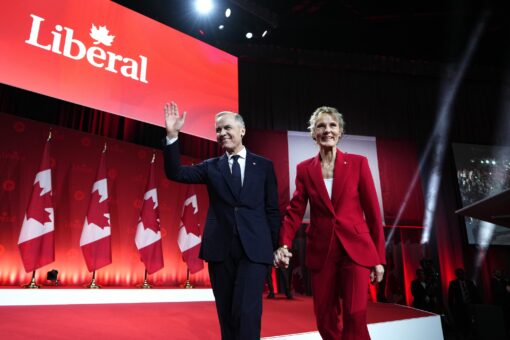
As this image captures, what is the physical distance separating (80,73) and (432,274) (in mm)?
5892

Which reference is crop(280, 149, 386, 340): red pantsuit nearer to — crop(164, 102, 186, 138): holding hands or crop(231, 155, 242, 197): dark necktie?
crop(231, 155, 242, 197): dark necktie

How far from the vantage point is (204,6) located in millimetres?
6152

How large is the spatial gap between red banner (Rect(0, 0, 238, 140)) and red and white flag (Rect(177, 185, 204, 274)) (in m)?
1.53

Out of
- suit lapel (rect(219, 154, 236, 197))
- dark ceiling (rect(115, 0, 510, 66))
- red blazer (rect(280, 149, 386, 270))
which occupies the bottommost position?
red blazer (rect(280, 149, 386, 270))

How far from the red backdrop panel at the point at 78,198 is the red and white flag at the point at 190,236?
0.51m

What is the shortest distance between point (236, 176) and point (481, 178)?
8316 mm

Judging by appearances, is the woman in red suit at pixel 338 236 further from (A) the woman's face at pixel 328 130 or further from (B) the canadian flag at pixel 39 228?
(B) the canadian flag at pixel 39 228

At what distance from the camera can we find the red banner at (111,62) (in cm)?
402

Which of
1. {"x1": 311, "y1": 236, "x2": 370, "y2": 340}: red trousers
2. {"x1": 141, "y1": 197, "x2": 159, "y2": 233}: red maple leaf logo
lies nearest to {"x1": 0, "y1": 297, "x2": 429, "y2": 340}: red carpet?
{"x1": 311, "y1": 236, "x2": 370, "y2": 340}: red trousers

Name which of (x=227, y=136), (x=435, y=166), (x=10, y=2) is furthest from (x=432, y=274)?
(x=10, y=2)

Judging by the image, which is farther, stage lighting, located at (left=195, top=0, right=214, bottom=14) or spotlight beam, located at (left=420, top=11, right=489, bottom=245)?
spotlight beam, located at (left=420, top=11, right=489, bottom=245)

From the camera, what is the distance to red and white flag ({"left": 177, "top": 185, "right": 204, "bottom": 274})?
6.03 meters

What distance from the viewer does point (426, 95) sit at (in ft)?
29.3

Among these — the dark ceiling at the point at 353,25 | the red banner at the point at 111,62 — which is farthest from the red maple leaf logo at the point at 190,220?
the dark ceiling at the point at 353,25
